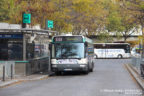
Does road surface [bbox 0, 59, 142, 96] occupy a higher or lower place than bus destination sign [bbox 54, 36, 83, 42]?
lower

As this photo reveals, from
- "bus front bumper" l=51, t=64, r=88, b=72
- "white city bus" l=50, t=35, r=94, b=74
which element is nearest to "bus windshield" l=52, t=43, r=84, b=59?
"white city bus" l=50, t=35, r=94, b=74

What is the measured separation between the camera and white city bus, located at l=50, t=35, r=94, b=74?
24734 mm

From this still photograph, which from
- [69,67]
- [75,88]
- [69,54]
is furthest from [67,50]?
[75,88]

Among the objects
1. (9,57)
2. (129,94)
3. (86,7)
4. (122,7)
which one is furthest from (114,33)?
(129,94)

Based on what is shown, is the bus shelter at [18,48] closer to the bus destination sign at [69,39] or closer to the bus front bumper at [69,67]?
the bus destination sign at [69,39]

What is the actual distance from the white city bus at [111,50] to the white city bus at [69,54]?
4522cm

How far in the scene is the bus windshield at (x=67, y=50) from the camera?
24844 mm

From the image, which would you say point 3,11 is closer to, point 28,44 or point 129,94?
point 28,44

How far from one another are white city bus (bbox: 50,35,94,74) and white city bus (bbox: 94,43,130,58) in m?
45.2

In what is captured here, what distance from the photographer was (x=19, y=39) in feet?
77.4

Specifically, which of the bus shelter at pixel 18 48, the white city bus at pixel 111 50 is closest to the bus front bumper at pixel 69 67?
the bus shelter at pixel 18 48

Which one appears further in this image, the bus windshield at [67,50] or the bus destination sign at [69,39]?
the bus destination sign at [69,39]

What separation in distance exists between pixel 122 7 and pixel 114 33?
54872mm

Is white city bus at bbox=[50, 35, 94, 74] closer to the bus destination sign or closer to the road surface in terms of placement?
the bus destination sign
